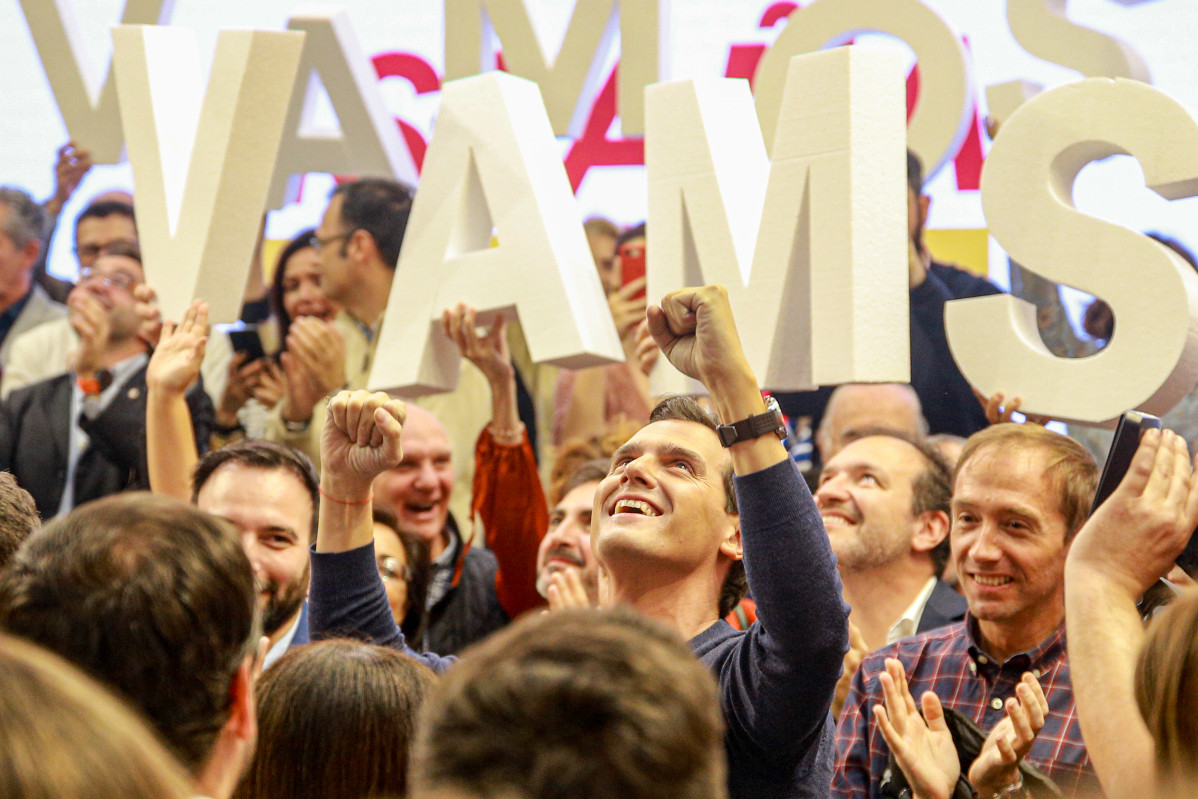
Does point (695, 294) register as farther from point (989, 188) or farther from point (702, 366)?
point (989, 188)

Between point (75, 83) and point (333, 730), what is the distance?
4.22 metres

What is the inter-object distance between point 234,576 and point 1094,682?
106 cm

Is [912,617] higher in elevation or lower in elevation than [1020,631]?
lower

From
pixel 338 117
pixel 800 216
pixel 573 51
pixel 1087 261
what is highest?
pixel 573 51

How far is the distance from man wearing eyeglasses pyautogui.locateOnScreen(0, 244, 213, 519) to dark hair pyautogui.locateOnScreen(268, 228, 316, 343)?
468mm

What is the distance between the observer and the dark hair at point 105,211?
527 centimetres

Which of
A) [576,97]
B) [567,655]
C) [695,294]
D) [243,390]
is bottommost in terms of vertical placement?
[243,390]

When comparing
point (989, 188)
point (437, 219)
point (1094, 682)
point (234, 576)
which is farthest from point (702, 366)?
point (437, 219)

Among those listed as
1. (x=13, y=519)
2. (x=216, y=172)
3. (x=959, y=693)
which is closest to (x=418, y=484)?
(x=216, y=172)

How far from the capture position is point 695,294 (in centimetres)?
204

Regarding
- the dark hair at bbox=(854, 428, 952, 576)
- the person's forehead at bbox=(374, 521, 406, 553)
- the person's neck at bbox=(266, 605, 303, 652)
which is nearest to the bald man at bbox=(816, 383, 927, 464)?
the dark hair at bbox=(854, 428, 952, 576)

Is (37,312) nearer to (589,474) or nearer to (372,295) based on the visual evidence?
Answer: (372,295)

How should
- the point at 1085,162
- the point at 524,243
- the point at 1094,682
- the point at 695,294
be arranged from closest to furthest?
the point at 1094,682 < the point at 695,294 < the point at 1085,162 < the point at 524,243

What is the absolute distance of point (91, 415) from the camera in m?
4.20
